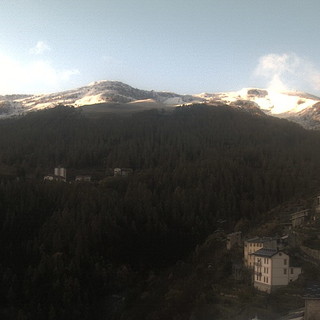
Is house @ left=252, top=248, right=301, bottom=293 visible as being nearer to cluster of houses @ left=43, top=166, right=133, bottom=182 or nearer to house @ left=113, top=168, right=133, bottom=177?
cluster of houses @ left=43, top=166, right=133, bottom=182

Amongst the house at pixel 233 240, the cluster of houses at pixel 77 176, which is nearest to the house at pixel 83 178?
the cluster of houses at pixel 77 176

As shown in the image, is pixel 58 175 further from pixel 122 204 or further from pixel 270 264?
pixel 270 264

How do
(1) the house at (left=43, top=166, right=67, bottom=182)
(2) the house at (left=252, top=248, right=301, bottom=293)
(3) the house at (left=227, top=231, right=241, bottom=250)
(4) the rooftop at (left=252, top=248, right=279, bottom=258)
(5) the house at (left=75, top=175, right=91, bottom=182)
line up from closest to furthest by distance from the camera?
(2) the house at (left=252, top=248, right=301, bottom=293) → (4) the rooftop at (left=252, top=248, right=279, bottom=258) → (3) the house at (left=227, top=231, right=241, bottom=250) → (1) the house at (left=43, top=166, right=67, bottom=182) → (5) the house at (left=75, top=175, right=91, bottom=182)

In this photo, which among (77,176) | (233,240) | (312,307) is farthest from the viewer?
(77,176)

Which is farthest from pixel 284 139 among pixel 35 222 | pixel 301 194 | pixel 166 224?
pixel 35 222

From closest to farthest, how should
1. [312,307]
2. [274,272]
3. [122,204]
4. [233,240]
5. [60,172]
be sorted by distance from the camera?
1. [312,307]
2. [274,272]
3. [233,240]
4. [122,204]
5. [60,172]

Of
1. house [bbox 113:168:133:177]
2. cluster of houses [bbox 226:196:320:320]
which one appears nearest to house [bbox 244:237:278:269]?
cluster of houses [bbox 226:196:320:320]

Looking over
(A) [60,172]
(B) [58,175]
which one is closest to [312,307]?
(B) [58,175]
